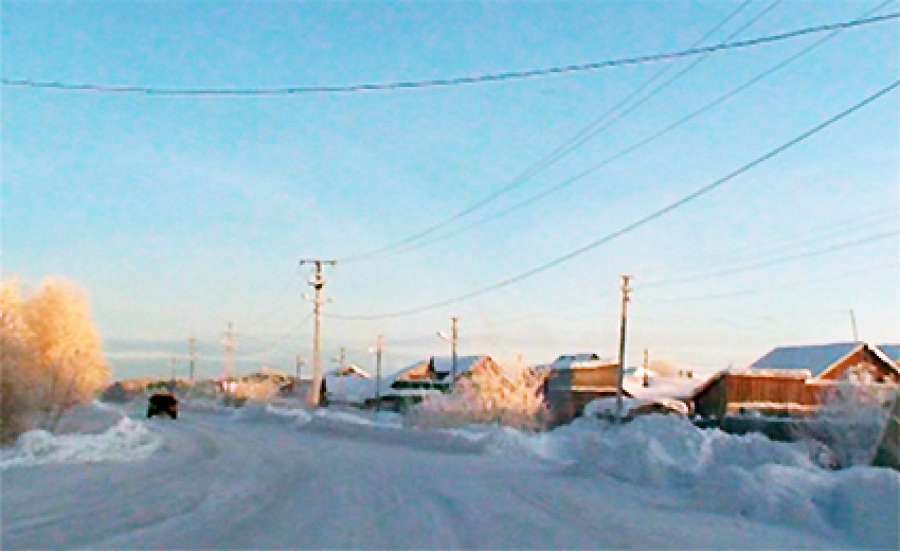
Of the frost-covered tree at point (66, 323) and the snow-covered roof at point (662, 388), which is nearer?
the frost-covered tree at point (66, 323)

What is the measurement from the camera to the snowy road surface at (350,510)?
11.9 m

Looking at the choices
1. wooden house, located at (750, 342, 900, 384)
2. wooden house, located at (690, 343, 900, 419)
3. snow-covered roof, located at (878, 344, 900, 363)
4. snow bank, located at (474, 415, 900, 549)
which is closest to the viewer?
snow bank, located at (474, 415, 900, 549)

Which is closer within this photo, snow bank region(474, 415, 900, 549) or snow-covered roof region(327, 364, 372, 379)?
snow bank region(474, 415, 900, 549)

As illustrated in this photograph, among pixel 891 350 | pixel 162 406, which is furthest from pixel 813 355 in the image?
pixel 162 406

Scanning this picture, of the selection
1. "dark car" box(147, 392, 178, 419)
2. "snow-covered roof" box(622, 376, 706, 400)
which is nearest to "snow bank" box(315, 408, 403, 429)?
Result: "dark car" box(147, 392, 178, 419)

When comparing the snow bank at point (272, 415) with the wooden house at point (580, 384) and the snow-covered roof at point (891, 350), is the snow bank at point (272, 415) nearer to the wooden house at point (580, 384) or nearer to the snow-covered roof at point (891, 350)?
the wooden house at point (580, 384)

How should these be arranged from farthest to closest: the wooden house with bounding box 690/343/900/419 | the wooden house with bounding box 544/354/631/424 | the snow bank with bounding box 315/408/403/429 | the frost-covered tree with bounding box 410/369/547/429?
the wooden house with bounding box 544/354/631/424, the wooden house with bounding box 690/343/900/419, the snow bank with bounding box 315/408/403/429, the frost-covered tree with bounding box 410/369/547/429

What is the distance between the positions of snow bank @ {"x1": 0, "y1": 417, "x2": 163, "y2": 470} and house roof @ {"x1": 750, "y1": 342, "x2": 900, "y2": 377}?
48361 millimetres

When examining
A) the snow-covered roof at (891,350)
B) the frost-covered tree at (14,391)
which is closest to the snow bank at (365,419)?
the frost-covered tree at (14,391)

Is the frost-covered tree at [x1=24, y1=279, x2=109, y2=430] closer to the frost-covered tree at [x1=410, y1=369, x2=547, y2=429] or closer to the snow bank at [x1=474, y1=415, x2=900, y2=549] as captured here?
the frost-covered tree at [x1=410, y1=369, x2=547, y2=429]

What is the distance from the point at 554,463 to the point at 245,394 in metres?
92.4

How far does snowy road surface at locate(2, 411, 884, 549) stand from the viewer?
1191 cm

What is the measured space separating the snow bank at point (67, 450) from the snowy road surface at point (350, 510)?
40.4 inches

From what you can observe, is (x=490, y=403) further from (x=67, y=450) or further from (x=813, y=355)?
(x=813, y=355)
